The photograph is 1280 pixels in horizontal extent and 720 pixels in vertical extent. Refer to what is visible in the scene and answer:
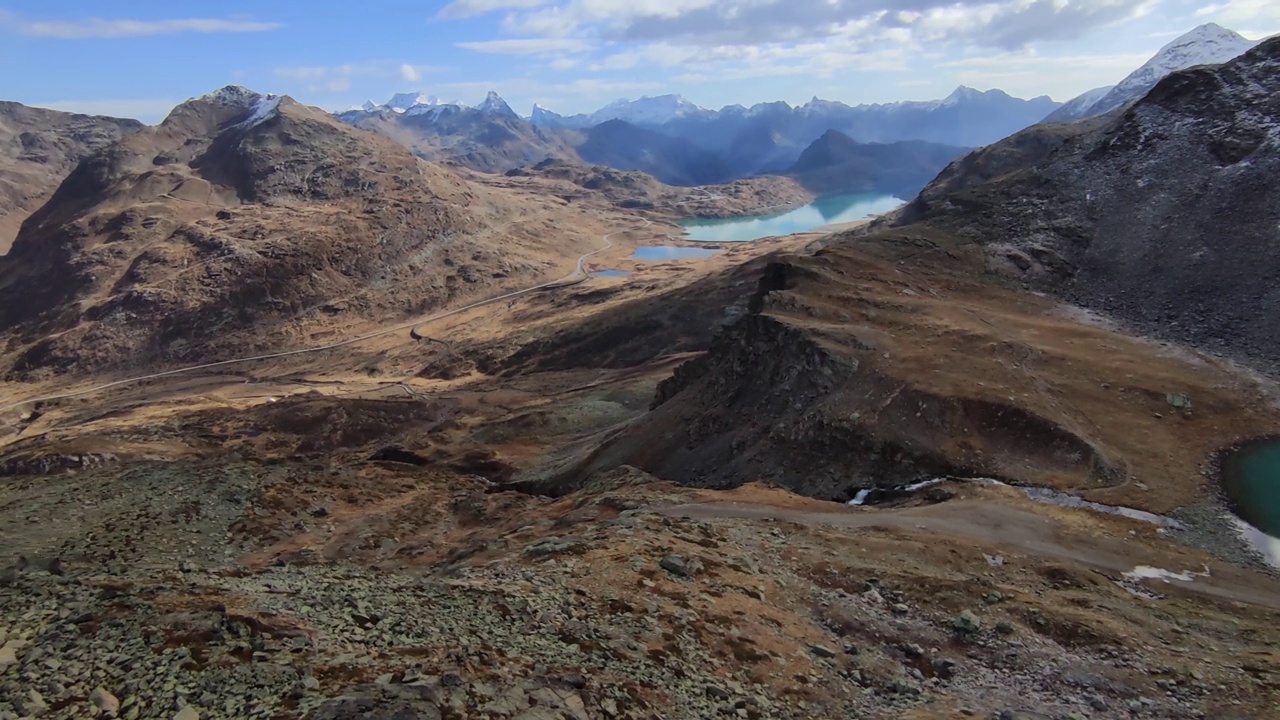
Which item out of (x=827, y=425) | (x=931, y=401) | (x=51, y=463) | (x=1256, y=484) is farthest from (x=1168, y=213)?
(x=51, y=463)

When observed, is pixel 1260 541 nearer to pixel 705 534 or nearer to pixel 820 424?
pixel 820 424

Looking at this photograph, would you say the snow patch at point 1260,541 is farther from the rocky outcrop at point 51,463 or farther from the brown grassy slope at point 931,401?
the rocky outcrop at point 51,463

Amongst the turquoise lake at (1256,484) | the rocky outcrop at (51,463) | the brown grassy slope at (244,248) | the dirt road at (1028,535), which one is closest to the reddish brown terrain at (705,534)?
the dirt road at (1028,535)

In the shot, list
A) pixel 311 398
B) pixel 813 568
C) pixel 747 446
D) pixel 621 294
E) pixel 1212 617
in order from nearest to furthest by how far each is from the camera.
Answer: pixel 1212 617 < pixel 813 568 < pixel 747 446 < pixel 311 398 < pixel 621 294

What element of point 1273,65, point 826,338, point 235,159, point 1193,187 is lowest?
point 826,338

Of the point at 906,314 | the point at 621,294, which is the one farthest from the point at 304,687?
the point at 621,294

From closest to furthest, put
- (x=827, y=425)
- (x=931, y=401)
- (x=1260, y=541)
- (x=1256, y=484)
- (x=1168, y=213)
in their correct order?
1. (x=1260, y=541)
2. (x=1256, y=484)
3. (x=931, y=401)
4. (x=827, y=425)
5. (x=1168, y=213)

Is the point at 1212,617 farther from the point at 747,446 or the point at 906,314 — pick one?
the point at 906,314
